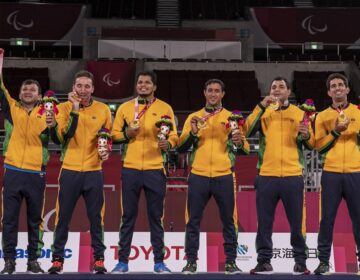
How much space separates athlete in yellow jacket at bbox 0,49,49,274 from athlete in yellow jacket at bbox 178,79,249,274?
4.78ft

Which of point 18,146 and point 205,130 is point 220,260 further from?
point 18,146

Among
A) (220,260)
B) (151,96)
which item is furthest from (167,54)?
(151,96)

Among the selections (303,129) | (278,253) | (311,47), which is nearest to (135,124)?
(303,129)

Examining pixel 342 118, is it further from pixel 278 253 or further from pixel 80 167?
pixel 278 253

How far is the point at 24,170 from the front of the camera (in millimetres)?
5918

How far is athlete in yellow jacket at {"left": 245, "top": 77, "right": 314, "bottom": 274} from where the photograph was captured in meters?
5.87

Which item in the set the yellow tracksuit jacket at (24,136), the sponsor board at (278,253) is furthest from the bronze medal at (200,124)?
the sponsor board at (278,253)

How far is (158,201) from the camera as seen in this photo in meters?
5.96

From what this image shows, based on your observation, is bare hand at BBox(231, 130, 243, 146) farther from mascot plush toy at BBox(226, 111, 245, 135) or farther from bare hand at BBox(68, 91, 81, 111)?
bare hand at BBox(68, 91, 81, 111)

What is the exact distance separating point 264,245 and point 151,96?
1939 millimetres

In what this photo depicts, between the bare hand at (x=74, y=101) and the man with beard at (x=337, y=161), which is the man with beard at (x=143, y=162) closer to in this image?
the bare hand at (x=74, y=101)

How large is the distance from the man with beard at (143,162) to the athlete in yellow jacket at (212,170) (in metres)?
0.26

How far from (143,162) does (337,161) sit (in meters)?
1.95

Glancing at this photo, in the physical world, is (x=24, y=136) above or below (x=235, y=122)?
below
